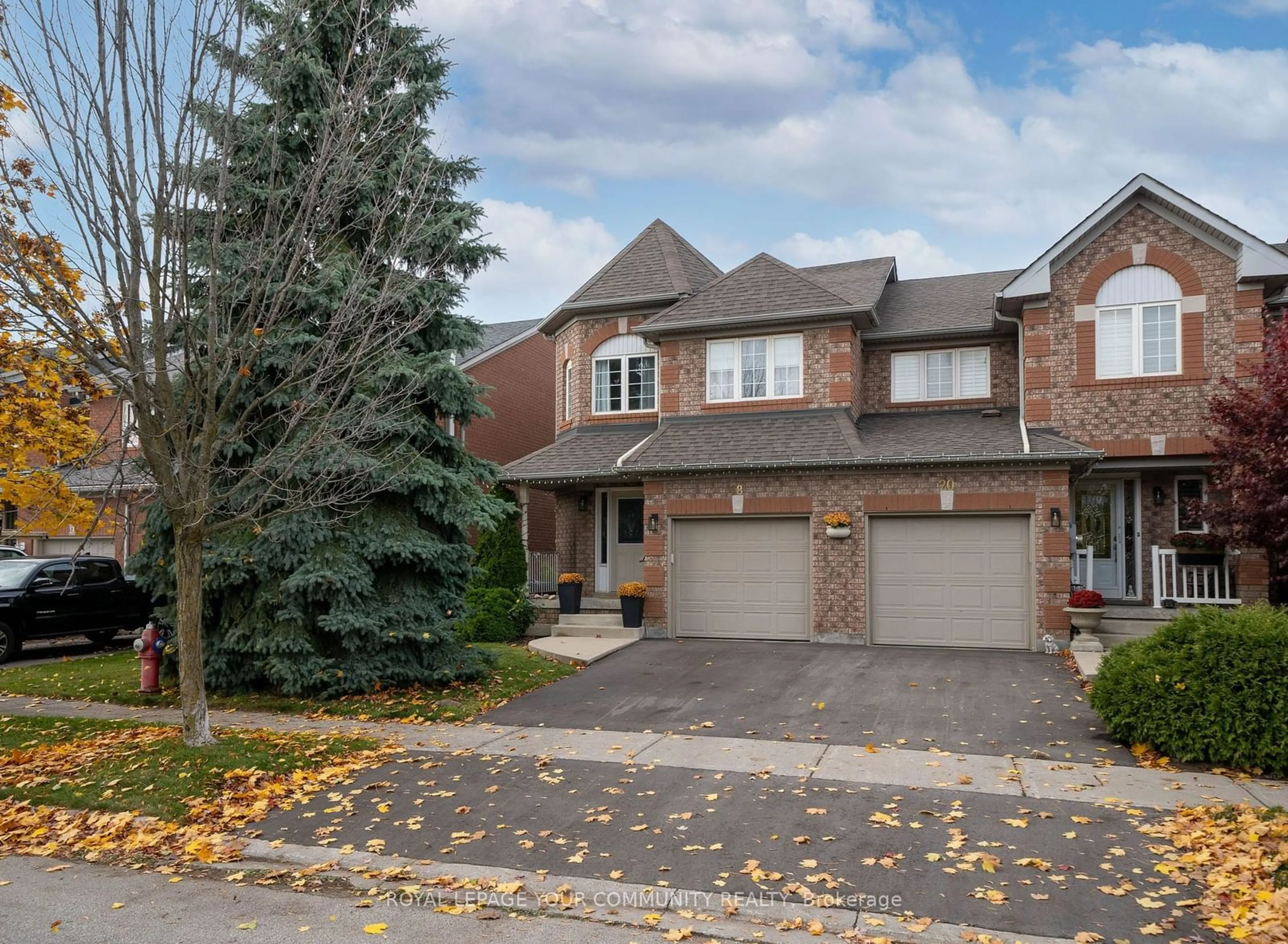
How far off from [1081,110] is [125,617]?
1972 centimetres

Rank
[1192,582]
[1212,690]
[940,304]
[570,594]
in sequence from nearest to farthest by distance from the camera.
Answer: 1. [1212,690]
2. [1192,582]
3. [570,594]
4. [940,304]

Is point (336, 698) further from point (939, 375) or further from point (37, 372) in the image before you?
point (939, 375)

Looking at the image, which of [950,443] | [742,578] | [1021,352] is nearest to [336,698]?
[742,578]

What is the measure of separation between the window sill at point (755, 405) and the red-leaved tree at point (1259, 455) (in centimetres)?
691

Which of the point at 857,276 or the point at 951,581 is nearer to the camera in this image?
the point at 951,581

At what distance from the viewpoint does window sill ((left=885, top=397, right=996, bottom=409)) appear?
60.3 ft

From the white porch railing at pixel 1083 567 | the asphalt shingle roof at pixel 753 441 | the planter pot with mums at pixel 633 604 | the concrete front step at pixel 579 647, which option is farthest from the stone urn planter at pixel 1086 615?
the concrete front step at pixel 579 647

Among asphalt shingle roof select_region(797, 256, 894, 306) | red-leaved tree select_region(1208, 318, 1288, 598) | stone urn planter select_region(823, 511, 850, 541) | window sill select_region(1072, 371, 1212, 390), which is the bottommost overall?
stone urn planter select_region(823, 511, 850, 541)

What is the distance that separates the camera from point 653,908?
540 cm

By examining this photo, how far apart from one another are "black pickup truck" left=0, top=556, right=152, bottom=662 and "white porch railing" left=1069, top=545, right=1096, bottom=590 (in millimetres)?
17002

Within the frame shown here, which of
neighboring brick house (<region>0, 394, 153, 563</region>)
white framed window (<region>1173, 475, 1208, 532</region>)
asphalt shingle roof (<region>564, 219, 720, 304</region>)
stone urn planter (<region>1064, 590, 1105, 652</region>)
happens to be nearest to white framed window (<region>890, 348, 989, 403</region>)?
Answer: white framed window (<region>1173, 475, 1208, 532</region>)

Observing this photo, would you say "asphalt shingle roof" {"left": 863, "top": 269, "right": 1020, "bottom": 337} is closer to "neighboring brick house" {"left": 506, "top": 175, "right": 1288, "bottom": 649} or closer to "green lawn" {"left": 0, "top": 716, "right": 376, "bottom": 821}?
"neighboring brick house" {"left": 506, "top": 175, "right": 1288, "bottom": 649}

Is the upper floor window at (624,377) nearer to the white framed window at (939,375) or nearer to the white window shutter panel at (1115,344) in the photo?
the white framed window at (939,375)

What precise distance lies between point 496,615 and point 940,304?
1163cm
